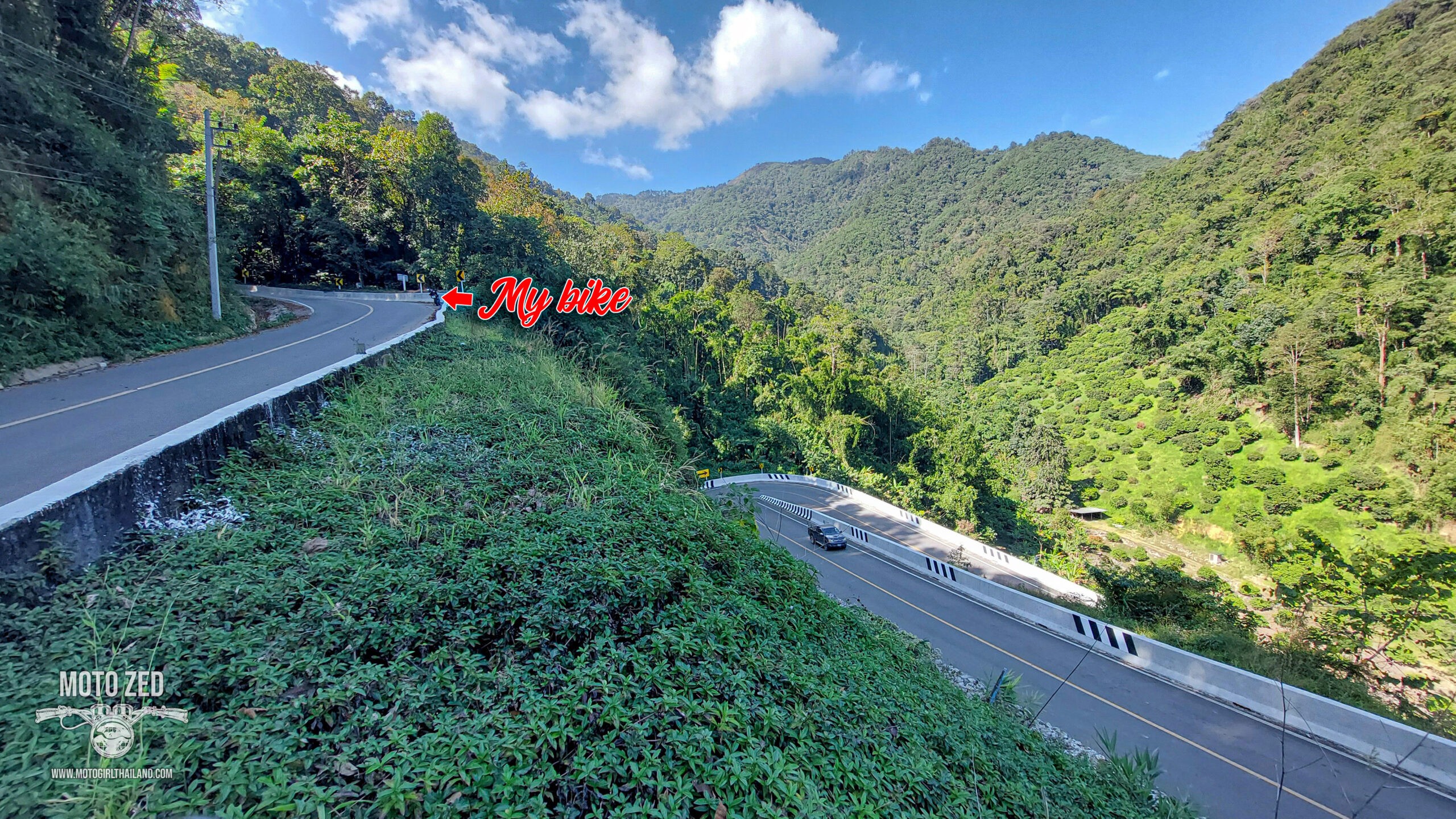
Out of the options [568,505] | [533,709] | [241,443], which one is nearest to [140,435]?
[241,443]

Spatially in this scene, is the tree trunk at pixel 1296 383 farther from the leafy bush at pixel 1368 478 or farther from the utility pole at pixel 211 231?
the utility pole at pixel 211 231

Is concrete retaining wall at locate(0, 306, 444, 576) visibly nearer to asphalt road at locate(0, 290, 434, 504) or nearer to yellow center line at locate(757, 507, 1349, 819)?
asphalt road at locate(0, 290, 434, 504)

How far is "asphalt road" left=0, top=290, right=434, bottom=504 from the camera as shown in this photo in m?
4.01

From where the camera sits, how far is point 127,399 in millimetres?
5707

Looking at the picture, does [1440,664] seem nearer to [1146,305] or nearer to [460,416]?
[460,416]

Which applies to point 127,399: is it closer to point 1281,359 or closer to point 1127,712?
point 1127,712

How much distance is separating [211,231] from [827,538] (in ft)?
60.0

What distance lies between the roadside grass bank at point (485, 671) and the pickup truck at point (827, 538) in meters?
11.4

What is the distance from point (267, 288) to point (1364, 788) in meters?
35.0

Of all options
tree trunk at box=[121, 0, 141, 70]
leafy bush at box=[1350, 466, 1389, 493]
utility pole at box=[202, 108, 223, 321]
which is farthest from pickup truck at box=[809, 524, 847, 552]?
leafy bush at box=[1350, 466, 1389, 493]

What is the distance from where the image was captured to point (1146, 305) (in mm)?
48875

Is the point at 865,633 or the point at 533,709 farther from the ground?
the point at 533,709

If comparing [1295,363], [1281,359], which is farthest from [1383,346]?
[1281,359]

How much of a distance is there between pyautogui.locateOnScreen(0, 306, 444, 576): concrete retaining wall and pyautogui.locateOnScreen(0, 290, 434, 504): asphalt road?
29.7 inches
